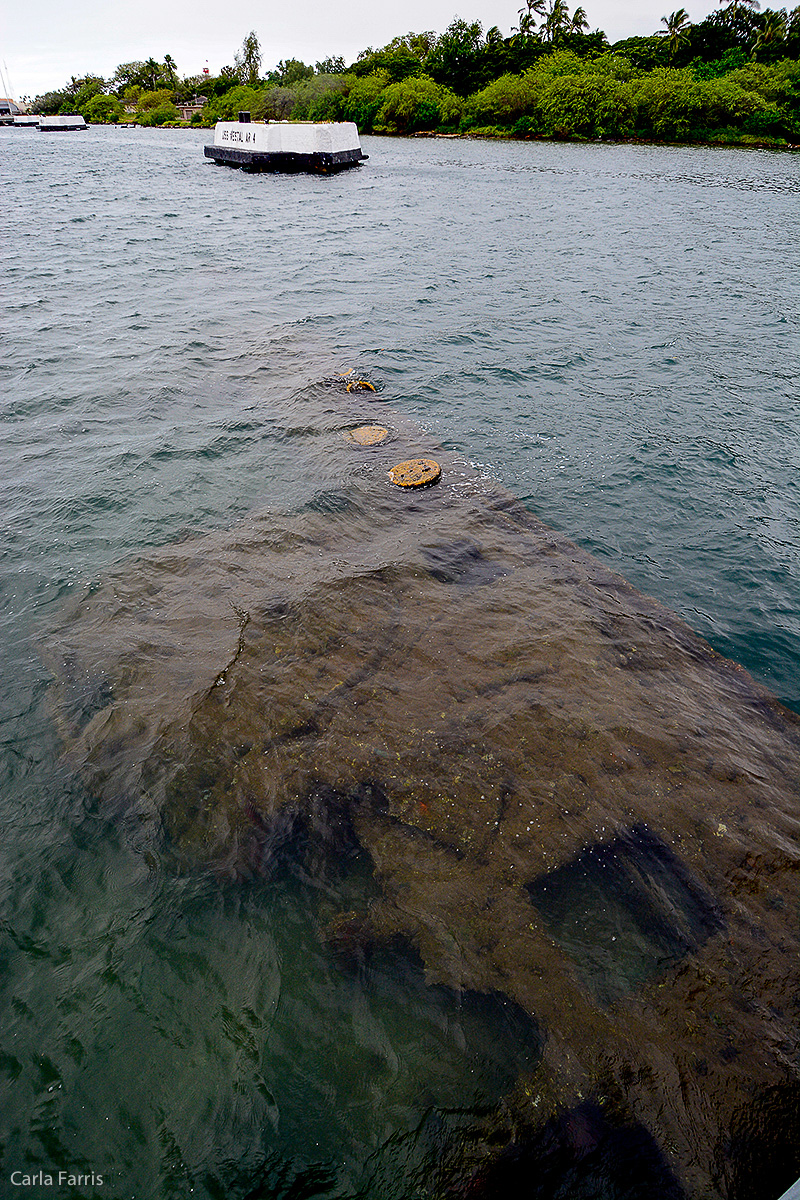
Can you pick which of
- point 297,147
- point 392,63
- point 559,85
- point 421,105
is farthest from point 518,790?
point 392,63

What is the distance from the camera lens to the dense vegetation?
213ft

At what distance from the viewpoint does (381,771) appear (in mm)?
4961

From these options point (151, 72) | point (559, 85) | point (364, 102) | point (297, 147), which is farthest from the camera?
point (151, 72)

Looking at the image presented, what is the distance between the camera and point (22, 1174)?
10.7 feet

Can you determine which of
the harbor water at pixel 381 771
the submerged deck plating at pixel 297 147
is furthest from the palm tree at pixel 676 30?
the harbor water at pixel 381 771

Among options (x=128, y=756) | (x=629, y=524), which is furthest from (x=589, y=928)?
(x=629, y=524)

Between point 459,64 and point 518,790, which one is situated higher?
point 459,64

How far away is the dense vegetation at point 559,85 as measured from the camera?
64812 millimetres

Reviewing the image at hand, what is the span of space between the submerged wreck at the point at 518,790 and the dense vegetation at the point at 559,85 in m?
81.2

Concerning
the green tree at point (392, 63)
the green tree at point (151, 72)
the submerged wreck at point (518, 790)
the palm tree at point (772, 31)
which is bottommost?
the submerged wreck at point (518, 790)

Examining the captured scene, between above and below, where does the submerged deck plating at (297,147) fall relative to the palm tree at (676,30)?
below

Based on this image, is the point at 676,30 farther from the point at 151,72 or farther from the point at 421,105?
the point at 151,72

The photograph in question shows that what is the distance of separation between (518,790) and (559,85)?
97.4m

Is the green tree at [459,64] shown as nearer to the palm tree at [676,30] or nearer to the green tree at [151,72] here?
the palm tree at [676,30]
